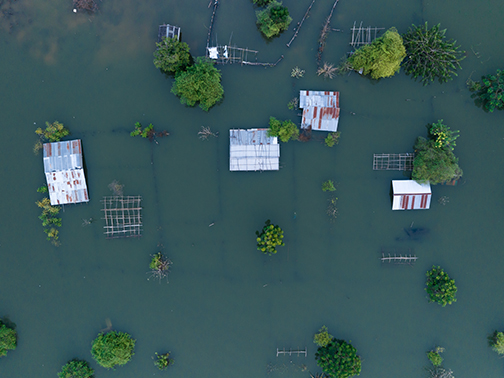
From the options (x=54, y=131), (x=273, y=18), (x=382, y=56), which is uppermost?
(x=273, y=18)

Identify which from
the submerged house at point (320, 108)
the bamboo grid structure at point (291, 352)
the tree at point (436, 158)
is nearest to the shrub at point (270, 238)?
the submerged house at point (320, 108)

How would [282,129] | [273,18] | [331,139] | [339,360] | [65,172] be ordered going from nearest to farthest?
[339,360] → [273,18] → [282,129] → [65,172] → [331,139]

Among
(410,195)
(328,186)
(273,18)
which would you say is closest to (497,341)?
(410,195)

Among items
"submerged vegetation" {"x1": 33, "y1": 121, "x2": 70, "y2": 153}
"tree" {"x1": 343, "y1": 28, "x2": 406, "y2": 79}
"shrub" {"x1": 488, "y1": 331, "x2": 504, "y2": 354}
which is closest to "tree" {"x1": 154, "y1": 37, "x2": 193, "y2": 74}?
"submerged vegetation" {"x1": 33, "y1": 121, "x2": 70, "y2": 153}

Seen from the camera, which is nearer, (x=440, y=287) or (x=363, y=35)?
(x=440, y=287)

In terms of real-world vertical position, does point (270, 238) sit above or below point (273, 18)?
below

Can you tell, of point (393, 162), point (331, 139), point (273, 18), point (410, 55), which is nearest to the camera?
point (273, 18)

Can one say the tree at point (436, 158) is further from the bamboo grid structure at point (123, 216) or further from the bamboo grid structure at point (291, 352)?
the bamboo grid structure at point (123, 216)

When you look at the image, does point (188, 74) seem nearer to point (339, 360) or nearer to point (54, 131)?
point (54, 131)
